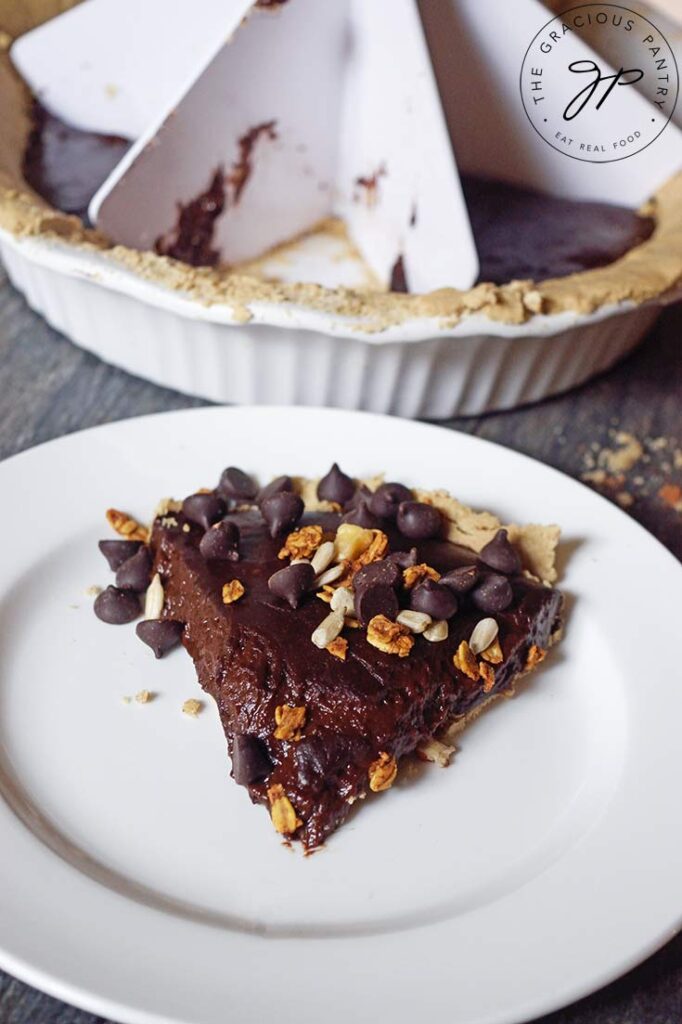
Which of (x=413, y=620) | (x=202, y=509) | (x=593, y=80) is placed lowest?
(x=202, y=509)

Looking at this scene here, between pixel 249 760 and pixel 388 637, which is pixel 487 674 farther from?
pixel 249 760

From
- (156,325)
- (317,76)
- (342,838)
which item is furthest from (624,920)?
(317,76)

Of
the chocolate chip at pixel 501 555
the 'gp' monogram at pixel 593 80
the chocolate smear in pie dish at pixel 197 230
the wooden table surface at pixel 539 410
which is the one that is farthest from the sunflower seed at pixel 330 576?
the 'gp' monogram at pixel 593 80

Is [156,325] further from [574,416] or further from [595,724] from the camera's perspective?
[595,724]

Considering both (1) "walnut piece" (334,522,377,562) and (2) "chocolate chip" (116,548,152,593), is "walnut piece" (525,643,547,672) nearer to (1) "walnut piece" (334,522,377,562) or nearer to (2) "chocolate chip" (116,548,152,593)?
(1) "walnut piece" (334,522,377,562)

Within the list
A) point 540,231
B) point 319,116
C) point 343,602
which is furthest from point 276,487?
point 319,116

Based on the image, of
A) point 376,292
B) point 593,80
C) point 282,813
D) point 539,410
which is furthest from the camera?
point 539,410
